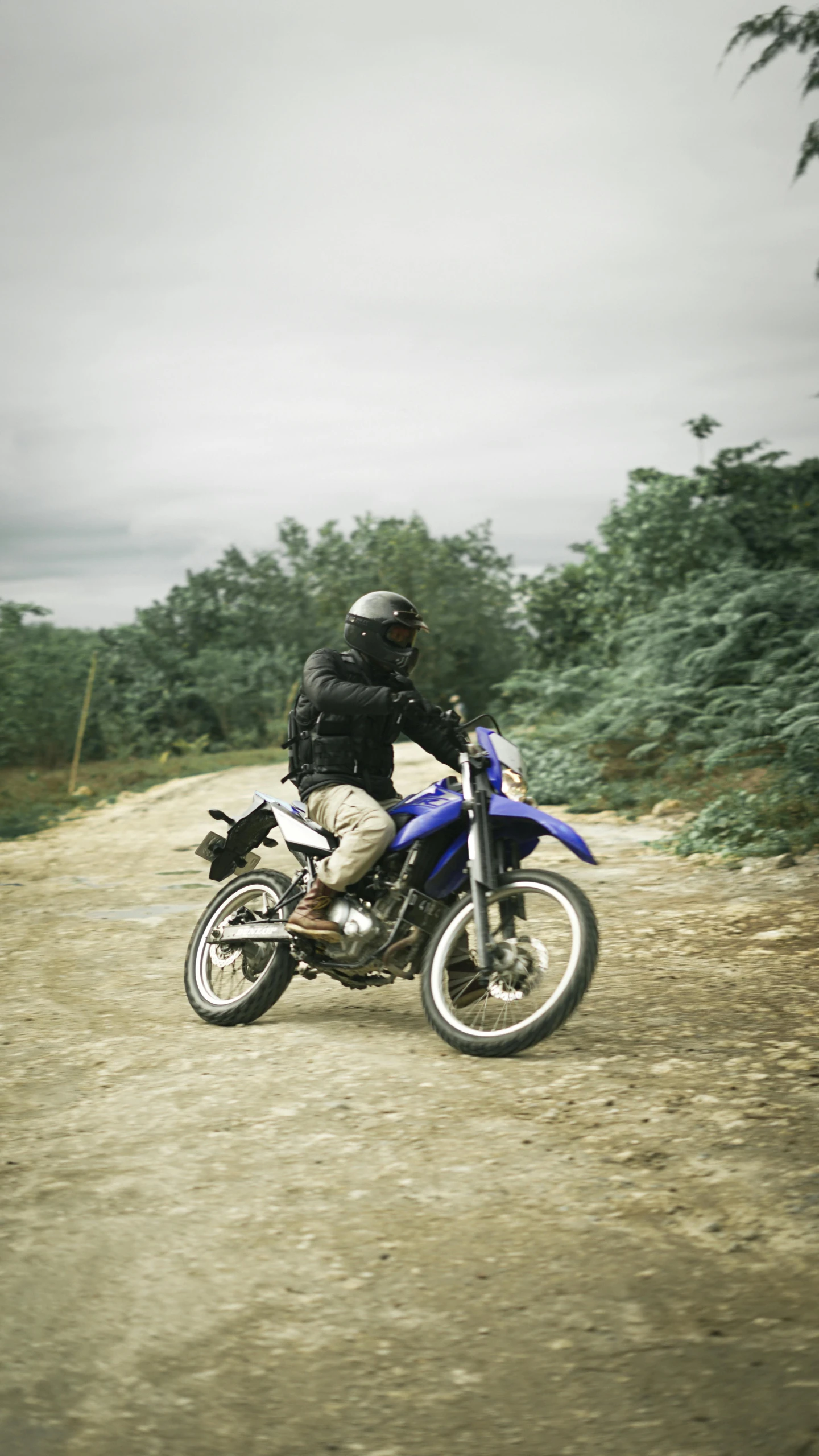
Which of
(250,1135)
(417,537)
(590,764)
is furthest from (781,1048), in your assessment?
(417,537)

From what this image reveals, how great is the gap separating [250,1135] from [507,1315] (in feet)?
4.73

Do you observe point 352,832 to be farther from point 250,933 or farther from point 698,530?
point 698,530

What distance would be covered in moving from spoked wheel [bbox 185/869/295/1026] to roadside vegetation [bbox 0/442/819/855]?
4.73 meters

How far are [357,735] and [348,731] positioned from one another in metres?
0.05

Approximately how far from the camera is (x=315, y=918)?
5422 mm

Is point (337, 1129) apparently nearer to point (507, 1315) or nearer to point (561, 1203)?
point (561, 1203)

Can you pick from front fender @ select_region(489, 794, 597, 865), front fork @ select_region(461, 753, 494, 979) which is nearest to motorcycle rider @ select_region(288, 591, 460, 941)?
front fork @ select_region(461, 753, 494, 979)

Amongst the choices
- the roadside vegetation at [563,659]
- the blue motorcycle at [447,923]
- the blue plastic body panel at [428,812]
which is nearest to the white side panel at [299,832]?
the blue motorcycle at [447,923]

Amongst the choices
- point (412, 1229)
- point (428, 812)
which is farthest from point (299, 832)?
point (412, 1229)

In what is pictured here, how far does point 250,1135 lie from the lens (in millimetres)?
4125

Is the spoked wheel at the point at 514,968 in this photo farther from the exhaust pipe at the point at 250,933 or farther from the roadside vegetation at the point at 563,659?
the roadside vegetation at the point at 563,659

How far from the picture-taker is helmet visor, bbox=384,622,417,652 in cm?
553

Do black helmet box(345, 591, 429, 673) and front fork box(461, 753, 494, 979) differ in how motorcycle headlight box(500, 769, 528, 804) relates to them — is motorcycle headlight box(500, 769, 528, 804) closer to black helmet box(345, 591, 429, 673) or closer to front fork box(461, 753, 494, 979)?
front fork box(461, 753, 494, 979)

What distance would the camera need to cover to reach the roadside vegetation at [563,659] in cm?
1211
